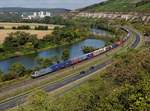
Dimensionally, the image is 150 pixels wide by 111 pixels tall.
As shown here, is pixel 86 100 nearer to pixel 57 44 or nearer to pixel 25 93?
pixel 25 93

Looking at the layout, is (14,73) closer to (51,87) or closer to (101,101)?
(51,87)

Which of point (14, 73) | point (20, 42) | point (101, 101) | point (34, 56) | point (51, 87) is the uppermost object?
point (101, 101)

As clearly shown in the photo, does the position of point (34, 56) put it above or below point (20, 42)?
below

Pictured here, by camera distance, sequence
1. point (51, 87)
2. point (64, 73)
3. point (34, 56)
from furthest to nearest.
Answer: point (34, 56), point (64, 73), point (51, 87)

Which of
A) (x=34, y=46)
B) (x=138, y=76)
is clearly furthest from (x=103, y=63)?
(x=34, y=46)

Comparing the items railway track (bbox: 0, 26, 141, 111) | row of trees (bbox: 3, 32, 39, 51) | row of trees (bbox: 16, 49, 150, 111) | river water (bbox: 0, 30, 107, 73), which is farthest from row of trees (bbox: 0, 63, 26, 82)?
row of trees (bbox: 3, 32, 39, 51)

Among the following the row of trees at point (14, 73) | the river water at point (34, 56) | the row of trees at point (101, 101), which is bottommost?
the river water at point (34, 56)

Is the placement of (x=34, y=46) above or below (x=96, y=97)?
below

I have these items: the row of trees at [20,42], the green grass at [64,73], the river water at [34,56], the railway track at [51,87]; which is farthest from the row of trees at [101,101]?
the row of trees at [20,42]

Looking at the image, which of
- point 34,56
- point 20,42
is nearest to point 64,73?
point 34,56

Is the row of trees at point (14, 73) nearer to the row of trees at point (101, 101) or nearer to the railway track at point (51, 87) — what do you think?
the railway track at point (51, 87)

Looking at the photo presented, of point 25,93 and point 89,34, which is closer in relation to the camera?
point 25,93
